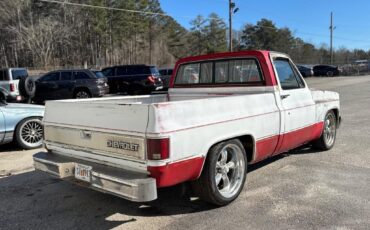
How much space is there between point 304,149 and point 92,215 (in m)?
4.41

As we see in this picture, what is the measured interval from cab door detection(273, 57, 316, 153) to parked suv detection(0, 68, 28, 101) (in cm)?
1251

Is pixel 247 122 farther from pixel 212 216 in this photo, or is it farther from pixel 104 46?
pixel 104 46

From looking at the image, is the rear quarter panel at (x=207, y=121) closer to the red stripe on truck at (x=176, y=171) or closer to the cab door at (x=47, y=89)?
the red stripe on truck at (x=176, y=171)

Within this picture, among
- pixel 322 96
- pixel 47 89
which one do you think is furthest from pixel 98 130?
pixel 47 89


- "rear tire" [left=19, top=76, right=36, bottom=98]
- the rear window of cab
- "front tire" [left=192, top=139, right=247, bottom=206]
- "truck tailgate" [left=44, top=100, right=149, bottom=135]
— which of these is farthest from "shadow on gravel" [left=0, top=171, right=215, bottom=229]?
"rear tire" [left=19, top=76, right=36, bottom=98]

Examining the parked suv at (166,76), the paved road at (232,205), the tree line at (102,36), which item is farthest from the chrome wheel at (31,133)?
the tree line at (102,36)

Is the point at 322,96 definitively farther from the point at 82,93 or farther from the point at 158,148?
the point at 82,93

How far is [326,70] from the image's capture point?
1880 inches

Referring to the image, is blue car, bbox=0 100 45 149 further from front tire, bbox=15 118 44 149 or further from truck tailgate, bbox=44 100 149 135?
truck tailgate, bbox=44 100 149 135

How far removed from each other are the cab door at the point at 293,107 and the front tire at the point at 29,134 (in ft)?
16.8

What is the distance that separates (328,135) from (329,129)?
114 mm

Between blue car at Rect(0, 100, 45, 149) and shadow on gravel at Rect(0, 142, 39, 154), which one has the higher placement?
blue car at Rect(0, 100, 45, 149)

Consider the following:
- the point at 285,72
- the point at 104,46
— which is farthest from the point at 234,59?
the point at 104,46

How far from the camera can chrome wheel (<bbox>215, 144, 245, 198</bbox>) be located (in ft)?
14.8
